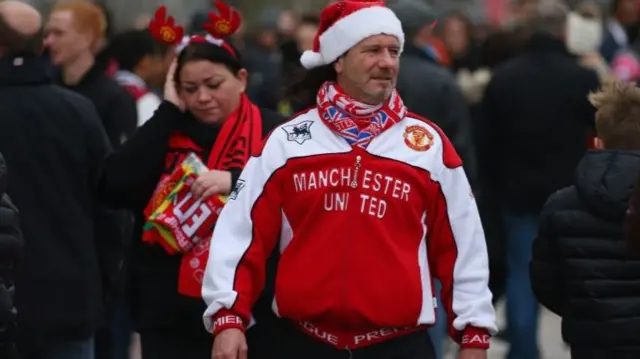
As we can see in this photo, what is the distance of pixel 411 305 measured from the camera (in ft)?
19.0

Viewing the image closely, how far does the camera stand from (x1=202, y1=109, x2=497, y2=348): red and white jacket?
18.9 feet

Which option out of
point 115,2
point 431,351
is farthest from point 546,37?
point 115,2

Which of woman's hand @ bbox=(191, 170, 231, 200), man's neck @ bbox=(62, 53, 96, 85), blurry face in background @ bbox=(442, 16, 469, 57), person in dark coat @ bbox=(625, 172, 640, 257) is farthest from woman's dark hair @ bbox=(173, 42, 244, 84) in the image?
blurry face in background @ bbox=(442, 16, 469, 57)

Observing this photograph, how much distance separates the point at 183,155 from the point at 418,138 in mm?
1429

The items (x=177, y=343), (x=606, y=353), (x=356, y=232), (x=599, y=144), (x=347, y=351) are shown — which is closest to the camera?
(x=356, y=232)

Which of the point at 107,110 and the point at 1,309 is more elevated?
the point at 107,110

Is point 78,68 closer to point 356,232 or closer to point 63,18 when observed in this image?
point 63,18

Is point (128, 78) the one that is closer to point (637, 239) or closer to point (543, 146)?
point (543, 146)

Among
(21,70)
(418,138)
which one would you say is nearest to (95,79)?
(21,70)

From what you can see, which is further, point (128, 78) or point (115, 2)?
point (115, 2)

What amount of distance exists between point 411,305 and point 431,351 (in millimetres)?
305

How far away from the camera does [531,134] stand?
10.8 metres

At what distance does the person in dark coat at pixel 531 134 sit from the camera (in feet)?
35.2

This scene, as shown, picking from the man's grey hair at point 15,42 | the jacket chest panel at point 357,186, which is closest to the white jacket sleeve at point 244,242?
the jacket chest panel at point 357,186
